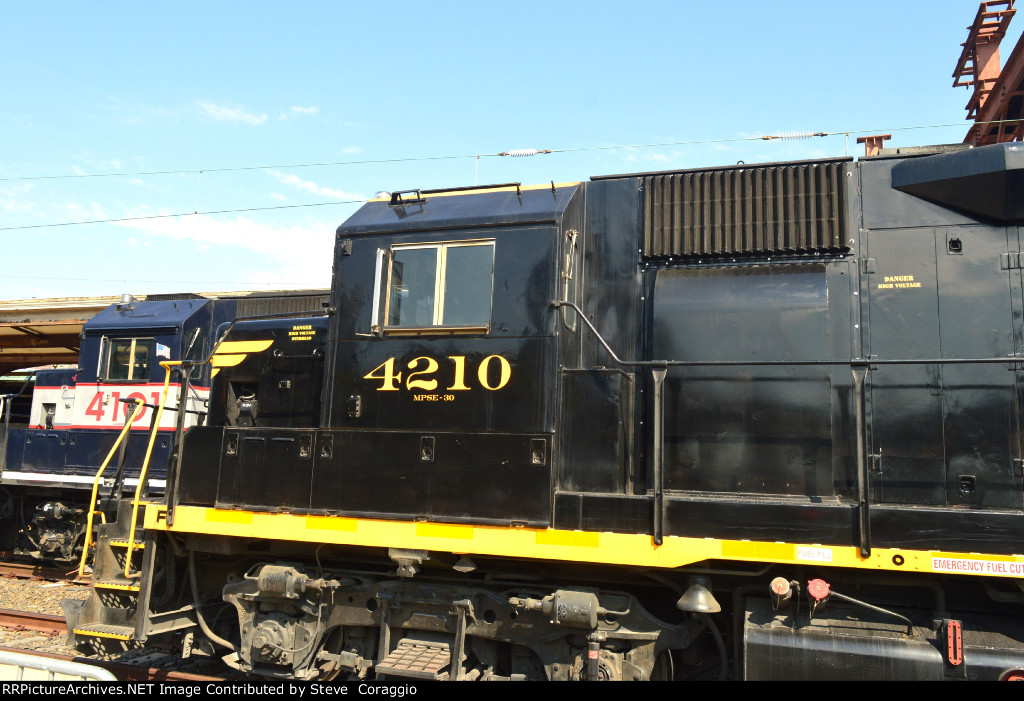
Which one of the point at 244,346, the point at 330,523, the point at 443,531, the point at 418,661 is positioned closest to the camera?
the point at 443,531

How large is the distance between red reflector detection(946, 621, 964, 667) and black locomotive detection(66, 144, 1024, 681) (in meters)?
0.01

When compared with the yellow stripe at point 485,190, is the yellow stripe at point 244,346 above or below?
below

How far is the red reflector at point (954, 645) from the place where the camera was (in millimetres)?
4168

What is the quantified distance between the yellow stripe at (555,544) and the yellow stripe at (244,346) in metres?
1.60

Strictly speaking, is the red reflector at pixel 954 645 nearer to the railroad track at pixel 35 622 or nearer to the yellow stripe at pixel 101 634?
the yellow stripe at pixel 101 634

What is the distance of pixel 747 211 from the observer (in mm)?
5359

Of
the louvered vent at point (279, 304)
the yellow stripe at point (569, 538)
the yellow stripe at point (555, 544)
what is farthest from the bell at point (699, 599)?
the louvered vent at point (279, 304)

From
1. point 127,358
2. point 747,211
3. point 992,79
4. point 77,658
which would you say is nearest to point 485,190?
point 747,211

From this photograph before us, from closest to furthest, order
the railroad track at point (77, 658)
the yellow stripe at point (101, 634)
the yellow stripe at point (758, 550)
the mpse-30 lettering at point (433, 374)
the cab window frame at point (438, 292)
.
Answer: the yellow stripe at point (758, 550)
the mpse-30 lettering at point (433, 374)
the cab window frame at point (438, 292)
the yellow stripe at point (101, 634)
the railroad track at point (77, 658)

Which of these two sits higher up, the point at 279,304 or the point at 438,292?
the point at 279,304

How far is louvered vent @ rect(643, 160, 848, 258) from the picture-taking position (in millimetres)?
5168

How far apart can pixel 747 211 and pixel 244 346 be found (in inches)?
188

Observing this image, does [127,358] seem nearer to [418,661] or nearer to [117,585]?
[117,585]
